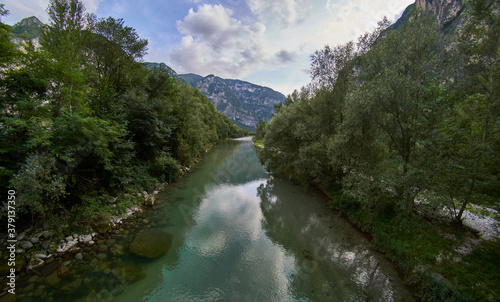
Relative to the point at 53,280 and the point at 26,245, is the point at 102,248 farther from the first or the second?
the point at 26,245

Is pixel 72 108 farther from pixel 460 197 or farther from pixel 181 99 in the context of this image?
pixel 460 197

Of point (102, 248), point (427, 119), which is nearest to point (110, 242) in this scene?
point (102, 248)

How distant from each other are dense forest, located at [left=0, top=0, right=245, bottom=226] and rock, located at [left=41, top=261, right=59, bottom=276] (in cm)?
203

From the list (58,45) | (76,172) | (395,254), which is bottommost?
(395,254)

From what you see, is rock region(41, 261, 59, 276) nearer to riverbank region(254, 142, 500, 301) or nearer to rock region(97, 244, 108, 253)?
rock region(97, 244, 108, 253)

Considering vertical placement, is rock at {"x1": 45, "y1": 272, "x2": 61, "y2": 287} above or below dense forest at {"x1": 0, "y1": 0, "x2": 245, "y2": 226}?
below

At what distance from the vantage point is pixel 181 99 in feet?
97.5

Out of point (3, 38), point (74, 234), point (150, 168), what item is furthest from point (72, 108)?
point (150, 168)

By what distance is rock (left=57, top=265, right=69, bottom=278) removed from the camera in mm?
8227

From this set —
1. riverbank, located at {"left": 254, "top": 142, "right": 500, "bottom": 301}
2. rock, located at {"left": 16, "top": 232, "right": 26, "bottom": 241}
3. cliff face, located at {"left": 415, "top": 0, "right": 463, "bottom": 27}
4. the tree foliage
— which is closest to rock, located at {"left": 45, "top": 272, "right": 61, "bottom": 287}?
rock, located at {"left": 16, "top": 232, "right": 26, "bottom": 241}

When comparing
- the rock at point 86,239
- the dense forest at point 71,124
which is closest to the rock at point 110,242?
the rock at point 86,239

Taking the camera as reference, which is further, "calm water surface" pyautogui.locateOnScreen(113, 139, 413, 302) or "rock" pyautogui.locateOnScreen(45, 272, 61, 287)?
"calm water surface" pyautogui.locateOnScreen(113, 139, 413, 302)

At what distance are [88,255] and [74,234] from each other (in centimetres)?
165

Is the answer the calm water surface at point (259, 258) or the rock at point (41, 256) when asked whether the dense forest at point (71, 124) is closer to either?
the rock at point (41, 256)
